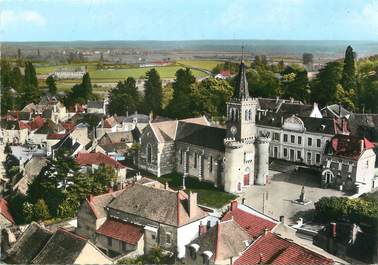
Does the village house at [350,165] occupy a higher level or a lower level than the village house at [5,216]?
higher

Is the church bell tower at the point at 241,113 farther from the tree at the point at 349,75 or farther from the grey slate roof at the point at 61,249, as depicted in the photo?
the tree at the point at 349,75

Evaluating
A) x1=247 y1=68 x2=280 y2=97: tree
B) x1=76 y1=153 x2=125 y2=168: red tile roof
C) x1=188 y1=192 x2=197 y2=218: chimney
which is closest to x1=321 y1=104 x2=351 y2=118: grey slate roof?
x1=247 y1=68 x2=280 y2=97: tree

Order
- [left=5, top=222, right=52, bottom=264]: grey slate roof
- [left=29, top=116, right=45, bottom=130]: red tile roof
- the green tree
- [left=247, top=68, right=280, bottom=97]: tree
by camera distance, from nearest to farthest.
→ [left=5, top=222, right=52, bottom=264]: grey slate roof → the green tree → [left=29, top=116, right=45, bottom=130]: red tile roof → [left=247, top=68, right=280, bottom=97]: tree

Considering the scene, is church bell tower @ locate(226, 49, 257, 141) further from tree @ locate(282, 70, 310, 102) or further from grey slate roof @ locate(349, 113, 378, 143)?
tree @ locate(282, 70, 310, 102)

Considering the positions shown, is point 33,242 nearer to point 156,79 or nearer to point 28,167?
point 28,167

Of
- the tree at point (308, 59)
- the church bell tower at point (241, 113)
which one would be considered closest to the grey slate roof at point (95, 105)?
the church bell tower at point (241, 113)

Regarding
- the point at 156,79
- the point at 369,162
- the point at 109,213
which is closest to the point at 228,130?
the point at 369,162

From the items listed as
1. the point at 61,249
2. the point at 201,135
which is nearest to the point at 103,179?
the point at 201,135
